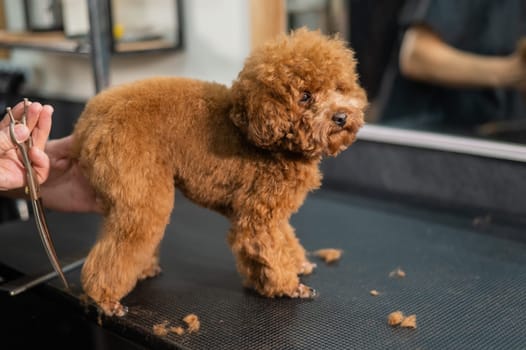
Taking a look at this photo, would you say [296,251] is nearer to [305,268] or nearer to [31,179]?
[305,268]

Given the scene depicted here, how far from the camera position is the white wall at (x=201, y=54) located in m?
1.83

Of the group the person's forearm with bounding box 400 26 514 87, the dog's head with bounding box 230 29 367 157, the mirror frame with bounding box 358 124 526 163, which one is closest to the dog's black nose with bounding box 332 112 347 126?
the dog's head with bounding box 230 29 367 157

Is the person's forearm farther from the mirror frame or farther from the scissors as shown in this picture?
the scissors

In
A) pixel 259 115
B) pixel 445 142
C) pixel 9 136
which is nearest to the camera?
pixel 259 115

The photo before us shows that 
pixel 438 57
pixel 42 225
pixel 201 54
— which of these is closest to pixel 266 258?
pixel 42 225

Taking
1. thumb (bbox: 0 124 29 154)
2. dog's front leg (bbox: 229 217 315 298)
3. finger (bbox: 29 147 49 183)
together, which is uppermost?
thumb (bbox: 0 124 29 154)

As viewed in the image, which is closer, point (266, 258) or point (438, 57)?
point (266, 258)

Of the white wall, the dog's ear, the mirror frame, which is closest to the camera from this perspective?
the dog's ear

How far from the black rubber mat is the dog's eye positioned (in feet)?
1.14

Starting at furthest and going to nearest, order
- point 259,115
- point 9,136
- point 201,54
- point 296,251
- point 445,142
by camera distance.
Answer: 1. point 201,54
2. point 445,142
3. point 296,251
4. point 9,136
5. point 259,115

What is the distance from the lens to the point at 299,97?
2.85 feet

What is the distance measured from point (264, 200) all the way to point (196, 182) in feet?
0.38

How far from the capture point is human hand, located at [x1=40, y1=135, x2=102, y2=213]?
3.73 feet

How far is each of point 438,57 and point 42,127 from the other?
1.35m
